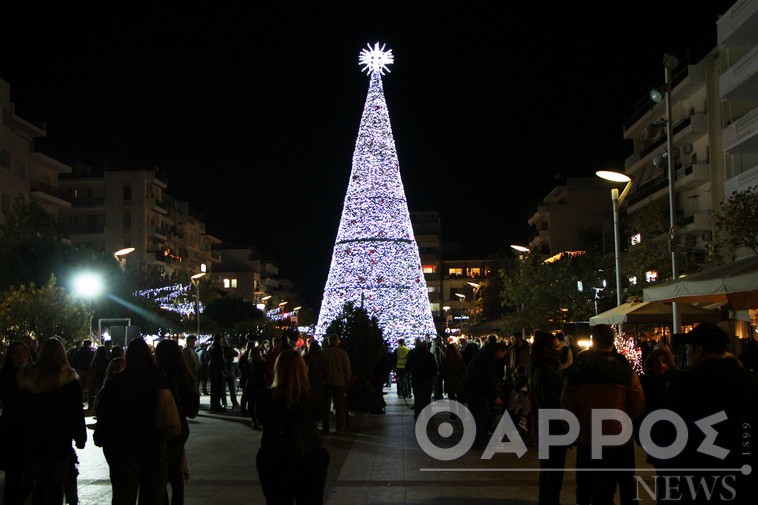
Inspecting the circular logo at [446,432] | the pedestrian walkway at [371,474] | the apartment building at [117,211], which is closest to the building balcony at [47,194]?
the apartment building at [117,211]

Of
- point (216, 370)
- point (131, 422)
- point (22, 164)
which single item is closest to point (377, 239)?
point (216, 370)

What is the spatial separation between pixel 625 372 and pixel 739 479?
240cm

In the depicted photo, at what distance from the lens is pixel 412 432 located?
17.0 metres

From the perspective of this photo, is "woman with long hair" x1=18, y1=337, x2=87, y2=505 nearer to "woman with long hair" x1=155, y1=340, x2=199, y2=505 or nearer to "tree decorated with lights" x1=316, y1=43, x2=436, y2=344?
"woman with long hair" x1=155, y1=340, x2=199, y2=505

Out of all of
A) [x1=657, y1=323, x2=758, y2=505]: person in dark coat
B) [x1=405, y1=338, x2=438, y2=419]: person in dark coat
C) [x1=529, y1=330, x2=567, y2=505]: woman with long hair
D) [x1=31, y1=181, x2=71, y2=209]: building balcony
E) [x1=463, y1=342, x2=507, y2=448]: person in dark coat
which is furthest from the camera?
[x1=31, y1=181, x2=71, y2=209]: building balcony

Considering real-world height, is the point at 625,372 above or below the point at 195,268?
below

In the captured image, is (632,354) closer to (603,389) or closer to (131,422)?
(603,389)

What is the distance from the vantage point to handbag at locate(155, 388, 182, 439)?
6.97m

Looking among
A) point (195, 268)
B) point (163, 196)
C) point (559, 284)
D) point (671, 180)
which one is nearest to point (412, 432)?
point (671, 180)

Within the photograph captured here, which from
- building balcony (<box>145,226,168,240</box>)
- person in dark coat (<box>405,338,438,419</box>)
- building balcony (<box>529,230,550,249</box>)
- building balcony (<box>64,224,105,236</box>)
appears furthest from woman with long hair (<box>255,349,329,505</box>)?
building balcony (<box>145,226,168,240</box>)

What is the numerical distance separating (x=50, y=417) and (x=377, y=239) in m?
29.2

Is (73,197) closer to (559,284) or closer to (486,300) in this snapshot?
(486,300)

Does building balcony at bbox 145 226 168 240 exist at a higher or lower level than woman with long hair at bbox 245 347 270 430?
higher

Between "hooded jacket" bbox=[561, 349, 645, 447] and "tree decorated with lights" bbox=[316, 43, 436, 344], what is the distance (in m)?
28.5
